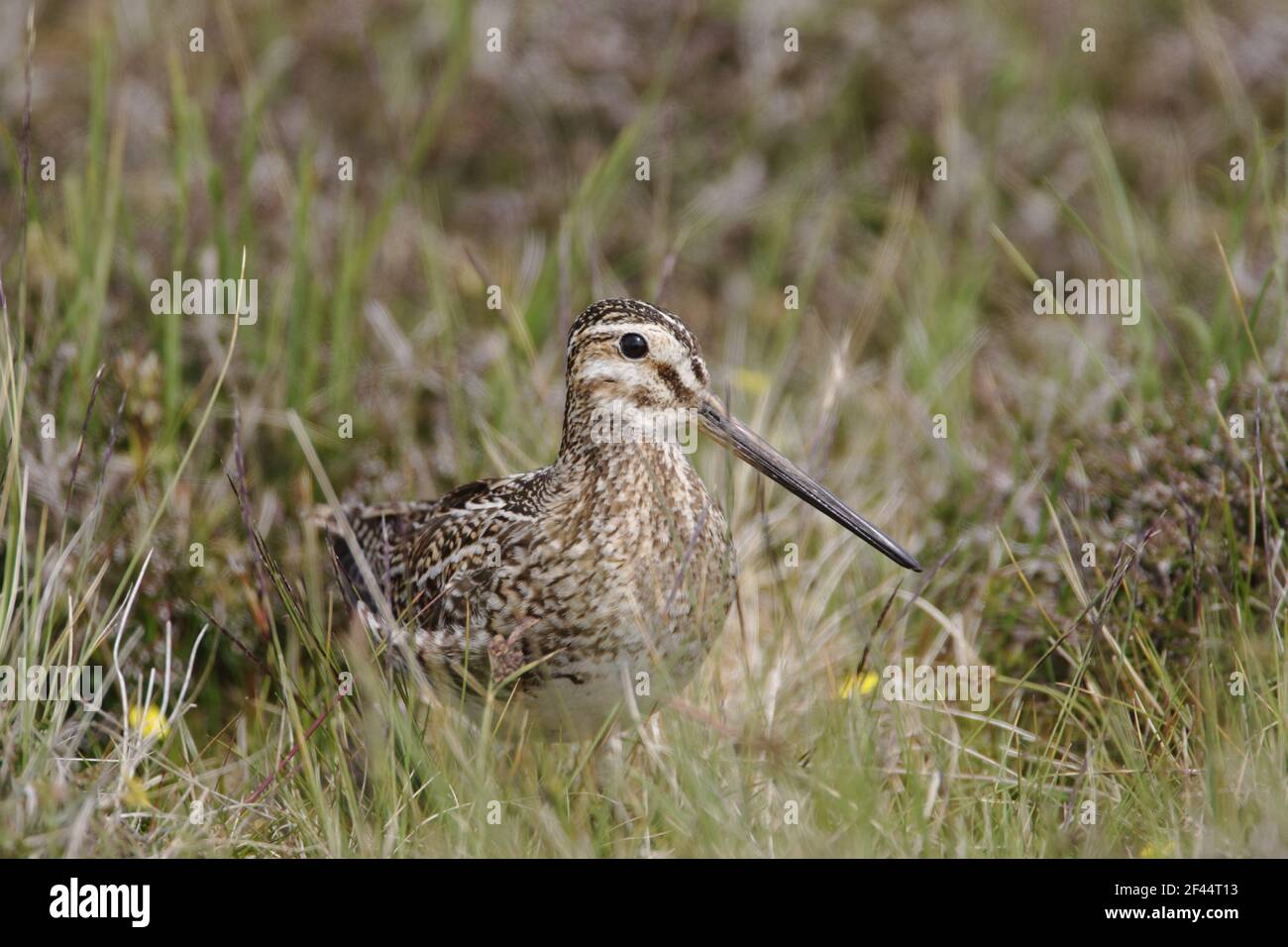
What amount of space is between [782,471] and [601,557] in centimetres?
52

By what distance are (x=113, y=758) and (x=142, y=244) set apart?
121 inches

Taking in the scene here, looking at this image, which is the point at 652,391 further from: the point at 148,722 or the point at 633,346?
the point at 148,722

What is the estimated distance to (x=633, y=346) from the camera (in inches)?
167

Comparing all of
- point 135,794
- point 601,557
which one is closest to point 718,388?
point 601,557

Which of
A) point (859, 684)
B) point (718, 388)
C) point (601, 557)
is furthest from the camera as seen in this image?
point (718, 388)

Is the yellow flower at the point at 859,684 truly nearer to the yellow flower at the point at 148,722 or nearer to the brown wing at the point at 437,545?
the brown wing at the point at 437,545

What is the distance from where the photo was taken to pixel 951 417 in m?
5.72

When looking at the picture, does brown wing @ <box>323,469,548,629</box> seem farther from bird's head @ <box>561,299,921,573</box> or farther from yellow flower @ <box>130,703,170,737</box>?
yellow flower @ <box>130,703,170,737</box>

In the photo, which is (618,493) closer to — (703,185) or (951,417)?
(951,417)

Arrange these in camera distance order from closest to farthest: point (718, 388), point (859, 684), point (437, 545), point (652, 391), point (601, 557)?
point (859, 684), point (601, 557), point (652, 391), point (437, 545), point (718, 388)

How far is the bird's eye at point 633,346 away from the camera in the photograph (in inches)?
166

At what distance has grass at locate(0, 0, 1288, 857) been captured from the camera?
3.87m
